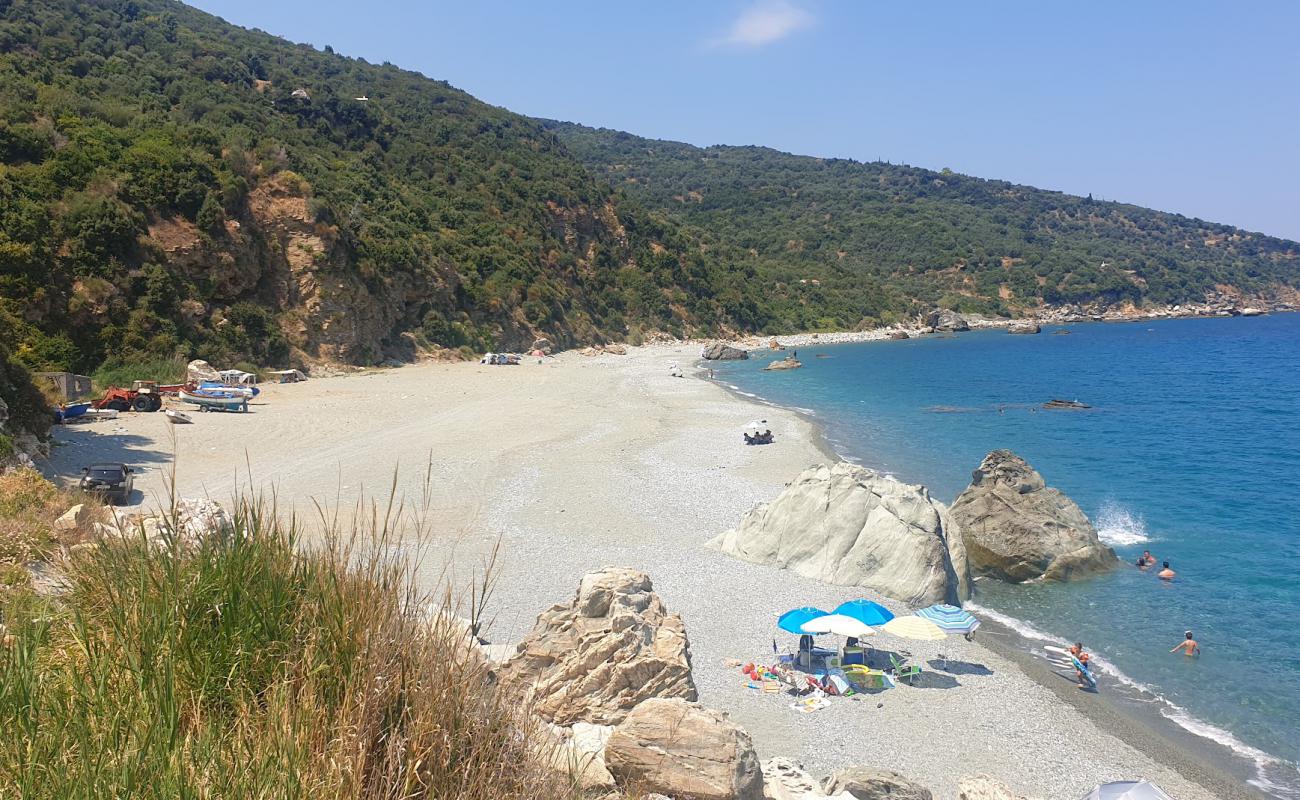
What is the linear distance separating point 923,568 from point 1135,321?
5087 inches

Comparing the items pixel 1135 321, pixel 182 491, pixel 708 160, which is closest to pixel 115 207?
pixel 182 491

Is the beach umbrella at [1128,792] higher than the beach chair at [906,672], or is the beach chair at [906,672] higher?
the beach umbrella at [1128,792]

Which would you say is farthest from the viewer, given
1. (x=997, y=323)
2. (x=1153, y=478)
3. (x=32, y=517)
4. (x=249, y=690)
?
(x=997, y=323)

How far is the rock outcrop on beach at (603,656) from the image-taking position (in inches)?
269

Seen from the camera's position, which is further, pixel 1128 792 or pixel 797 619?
pixel 797 619

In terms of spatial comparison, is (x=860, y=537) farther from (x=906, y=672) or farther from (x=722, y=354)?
(x=722, y=354)

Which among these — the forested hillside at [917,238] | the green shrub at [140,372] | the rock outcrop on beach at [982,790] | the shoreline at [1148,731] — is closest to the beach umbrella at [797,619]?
the shoreline at [1148,731]

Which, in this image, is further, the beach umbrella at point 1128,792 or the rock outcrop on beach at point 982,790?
the beach umbrella at point 1128,792

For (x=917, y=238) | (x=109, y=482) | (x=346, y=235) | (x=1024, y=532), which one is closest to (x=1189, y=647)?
(x=1024, y=532)

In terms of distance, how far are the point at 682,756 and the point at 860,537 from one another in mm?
10023

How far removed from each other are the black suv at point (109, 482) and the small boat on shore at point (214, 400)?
11614 mm

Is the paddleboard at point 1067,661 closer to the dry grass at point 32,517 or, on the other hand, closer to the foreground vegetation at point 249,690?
the foreground vegetation at point 249,690

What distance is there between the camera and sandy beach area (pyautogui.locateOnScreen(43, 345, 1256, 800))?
8.93 meters

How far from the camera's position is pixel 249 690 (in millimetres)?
2867
